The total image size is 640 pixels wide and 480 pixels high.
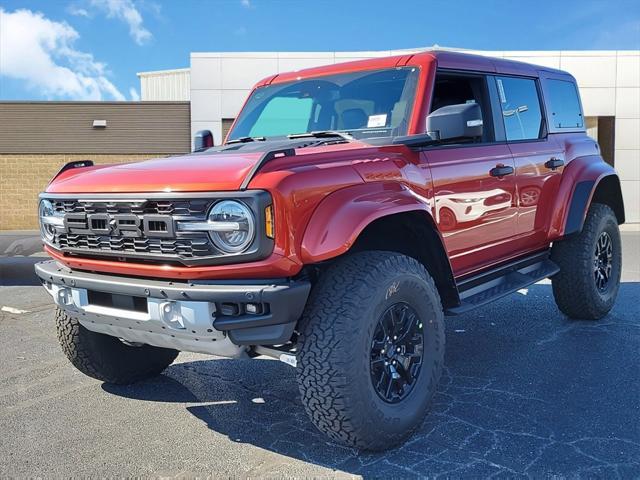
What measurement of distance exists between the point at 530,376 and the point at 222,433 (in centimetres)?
204

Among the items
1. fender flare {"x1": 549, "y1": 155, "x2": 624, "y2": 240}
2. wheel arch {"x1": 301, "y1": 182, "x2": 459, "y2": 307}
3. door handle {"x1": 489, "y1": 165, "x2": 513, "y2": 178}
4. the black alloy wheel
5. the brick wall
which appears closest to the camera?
wheel arch {"x1": 301, "y1": 182, "x2": 459, "y2": 307}

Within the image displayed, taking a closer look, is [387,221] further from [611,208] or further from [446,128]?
[611,208]

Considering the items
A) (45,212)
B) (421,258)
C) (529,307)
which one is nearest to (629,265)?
(529,307)

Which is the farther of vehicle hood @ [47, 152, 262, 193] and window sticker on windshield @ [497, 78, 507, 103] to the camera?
window sticker on windshield @ [497, 78, 507, 103]

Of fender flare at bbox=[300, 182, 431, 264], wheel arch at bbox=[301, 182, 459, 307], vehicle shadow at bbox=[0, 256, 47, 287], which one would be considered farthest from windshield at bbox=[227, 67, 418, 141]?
vehicle shadow at bbox=[0, 256, 47, 287]

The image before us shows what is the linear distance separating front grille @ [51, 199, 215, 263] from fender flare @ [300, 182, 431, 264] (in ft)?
1.40

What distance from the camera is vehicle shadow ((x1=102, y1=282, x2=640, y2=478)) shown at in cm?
292

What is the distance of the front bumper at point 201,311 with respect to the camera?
267 centimetres

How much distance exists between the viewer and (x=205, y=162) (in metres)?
3.07

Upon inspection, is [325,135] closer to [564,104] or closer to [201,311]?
[201,311]

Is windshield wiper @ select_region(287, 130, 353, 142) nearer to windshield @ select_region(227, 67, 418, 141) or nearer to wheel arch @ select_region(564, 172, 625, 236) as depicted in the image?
windshield @ select_region(227, 67, 418, 141)

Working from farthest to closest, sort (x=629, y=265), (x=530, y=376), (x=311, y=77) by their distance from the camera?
(x=629, y=265), (x=311, y=77), (x=530, y=376)

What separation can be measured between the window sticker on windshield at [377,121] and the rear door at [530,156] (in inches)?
43.8

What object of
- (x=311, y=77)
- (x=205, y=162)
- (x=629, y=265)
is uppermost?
(x=311, y=77)
